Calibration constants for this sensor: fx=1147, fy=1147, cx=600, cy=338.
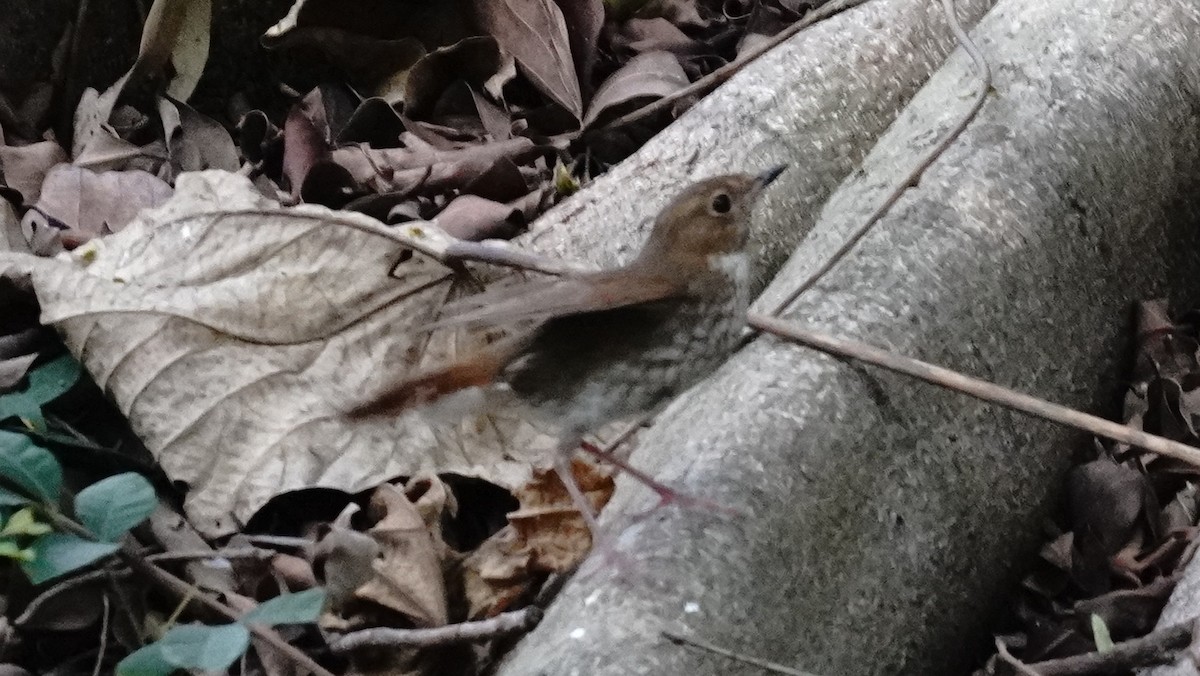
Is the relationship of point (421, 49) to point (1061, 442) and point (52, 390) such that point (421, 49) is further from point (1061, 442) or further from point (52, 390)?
point (1061, 442)

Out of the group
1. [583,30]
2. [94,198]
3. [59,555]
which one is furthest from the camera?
[583,30]

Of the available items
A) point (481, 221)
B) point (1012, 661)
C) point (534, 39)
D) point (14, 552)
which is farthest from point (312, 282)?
point (1012, 661)

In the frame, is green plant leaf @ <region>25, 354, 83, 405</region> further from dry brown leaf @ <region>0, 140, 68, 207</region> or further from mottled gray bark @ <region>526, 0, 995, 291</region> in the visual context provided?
mottled gray bark @ <region>526, 0, 995, 291</region>

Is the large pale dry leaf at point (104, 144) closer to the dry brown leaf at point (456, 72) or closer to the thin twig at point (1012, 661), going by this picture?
the dry brown leaf at point (456, 72)

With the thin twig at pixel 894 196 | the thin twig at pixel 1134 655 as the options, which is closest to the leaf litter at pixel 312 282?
the thin twig at pixel 894 196

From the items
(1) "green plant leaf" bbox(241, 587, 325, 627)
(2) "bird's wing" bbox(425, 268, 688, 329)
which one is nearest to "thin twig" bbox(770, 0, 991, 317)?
(2) "bird's wing" bbox(425, 268, 688, 329)

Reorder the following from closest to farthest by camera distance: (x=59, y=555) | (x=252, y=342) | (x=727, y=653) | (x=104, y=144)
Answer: (x=727, y=653), (x=59, y=555), (x=252, y=342), (x=104, y=144)

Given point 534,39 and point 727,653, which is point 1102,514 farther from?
point 534,39
